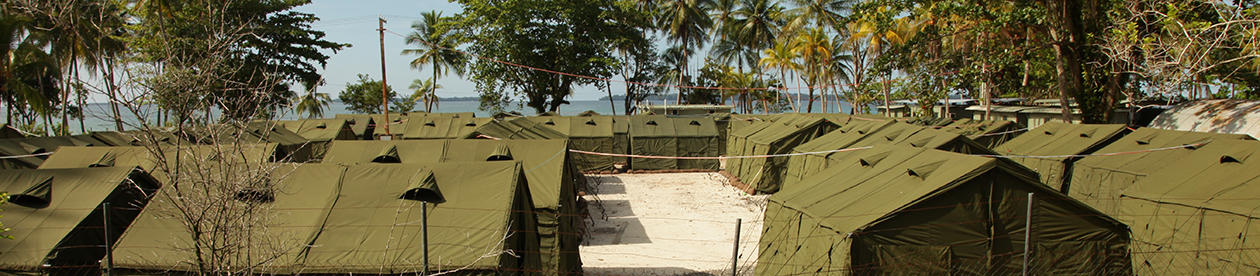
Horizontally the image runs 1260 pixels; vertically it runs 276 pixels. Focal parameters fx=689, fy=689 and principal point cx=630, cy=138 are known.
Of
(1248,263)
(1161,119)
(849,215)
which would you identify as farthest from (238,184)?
(1161,119)

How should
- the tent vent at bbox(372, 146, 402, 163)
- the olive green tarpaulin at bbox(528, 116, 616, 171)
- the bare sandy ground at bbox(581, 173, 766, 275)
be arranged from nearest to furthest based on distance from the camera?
the bare sandy ground at bbox(581, 173, 766, 275)
the tent vent at bbox(372, 146, 402, 163)
the olive green tarpaulin at bbox(528, 116, 616, 171)

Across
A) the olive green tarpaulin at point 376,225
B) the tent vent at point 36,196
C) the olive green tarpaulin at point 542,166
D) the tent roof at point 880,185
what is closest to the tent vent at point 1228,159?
the tent roof at point 880,185

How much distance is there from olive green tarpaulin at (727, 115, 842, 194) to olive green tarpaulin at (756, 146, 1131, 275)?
9.99 metres

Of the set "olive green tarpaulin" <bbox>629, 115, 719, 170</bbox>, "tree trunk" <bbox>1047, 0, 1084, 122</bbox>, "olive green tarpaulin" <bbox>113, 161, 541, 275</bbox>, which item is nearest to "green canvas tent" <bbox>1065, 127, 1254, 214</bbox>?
"tree trunk" <bbox>1047, 0, 1084, 122</bbox>

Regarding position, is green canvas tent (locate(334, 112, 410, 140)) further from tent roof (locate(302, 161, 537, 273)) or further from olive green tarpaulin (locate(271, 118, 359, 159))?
tent roof (locate(302, 161, 537, 273))

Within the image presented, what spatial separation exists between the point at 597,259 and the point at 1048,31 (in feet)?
51.9

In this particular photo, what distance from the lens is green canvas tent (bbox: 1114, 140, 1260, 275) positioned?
809 centimetres

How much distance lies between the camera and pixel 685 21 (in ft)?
148

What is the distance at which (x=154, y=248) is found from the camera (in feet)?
25.5

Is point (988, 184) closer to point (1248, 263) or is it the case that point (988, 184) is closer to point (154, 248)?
point (1248, 263)

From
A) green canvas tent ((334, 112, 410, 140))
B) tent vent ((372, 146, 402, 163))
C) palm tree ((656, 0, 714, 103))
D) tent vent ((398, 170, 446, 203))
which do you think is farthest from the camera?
palm tree ((656, 0, 714, 103))

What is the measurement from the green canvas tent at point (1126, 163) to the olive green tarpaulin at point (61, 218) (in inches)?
577

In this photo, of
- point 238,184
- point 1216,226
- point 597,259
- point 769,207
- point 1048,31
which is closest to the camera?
point 238,184

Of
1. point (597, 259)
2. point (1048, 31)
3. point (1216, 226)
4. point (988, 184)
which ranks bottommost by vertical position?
point (597, 259)
